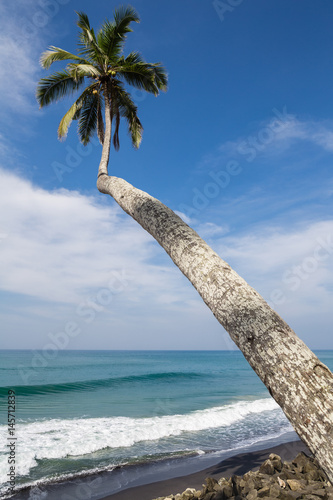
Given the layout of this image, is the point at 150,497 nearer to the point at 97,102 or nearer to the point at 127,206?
the point at 127,206

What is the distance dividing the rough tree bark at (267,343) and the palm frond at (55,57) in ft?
24.2

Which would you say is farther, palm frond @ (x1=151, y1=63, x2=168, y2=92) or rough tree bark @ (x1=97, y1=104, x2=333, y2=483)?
palm frond @ (x1=151, y1=63, x2=168, y2=92)

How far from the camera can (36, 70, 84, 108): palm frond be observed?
29.1 ft

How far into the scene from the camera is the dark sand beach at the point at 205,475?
244 inches

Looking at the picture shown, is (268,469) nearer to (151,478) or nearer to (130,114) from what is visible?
(151,478)

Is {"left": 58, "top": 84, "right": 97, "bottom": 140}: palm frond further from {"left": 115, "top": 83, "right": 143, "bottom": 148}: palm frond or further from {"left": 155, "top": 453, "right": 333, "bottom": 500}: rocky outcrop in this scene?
{"left": 155, "top": 453, "right": 333, "bottom": 500}: rocky outcrop

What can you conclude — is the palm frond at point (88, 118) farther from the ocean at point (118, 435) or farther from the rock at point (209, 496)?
the rock at point (209, 496)

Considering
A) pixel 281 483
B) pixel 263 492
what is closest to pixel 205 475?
pixel 281 483

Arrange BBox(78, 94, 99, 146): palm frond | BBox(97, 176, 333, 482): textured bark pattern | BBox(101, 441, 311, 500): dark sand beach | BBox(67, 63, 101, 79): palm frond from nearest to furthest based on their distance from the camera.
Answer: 1. BBox(97, 176, 333, 482): textured bark pattern
2. BBox(101, 441, 311, 500): dark sand beach
3. BBox(67, 63, 101, 79): palm frond
4. BBox(78, 94, 99, 146): palm frond

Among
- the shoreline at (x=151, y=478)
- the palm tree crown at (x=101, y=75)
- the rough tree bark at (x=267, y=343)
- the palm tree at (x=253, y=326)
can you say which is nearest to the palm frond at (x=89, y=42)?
the palm tree crown at (x=101, y=75)

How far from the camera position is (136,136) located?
34.9 feet

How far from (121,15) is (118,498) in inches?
430

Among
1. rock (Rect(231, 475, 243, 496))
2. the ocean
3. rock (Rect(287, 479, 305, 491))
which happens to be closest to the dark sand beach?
the ocean

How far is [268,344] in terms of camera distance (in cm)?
199
